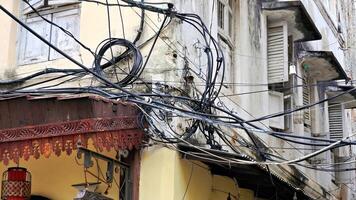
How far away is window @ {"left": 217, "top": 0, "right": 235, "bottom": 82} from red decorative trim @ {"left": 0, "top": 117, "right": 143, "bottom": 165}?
3228 mm

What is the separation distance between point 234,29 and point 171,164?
13.3 ft

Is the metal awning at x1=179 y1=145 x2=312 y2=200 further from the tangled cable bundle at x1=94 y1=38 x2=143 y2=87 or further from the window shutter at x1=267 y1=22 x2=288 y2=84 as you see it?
the window shutter at x1=267 y1=22 x2=288 y2=84

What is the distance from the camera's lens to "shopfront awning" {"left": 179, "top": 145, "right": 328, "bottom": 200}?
7219 millimetres

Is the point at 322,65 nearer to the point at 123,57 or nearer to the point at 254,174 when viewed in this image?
the point at 254,174

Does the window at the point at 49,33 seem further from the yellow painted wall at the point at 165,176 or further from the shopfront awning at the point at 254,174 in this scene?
the shopfront awning at the point at 254,174

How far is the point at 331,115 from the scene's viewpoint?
603 inches

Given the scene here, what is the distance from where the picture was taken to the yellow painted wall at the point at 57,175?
7.67 meters

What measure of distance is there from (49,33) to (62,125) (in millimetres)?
2560

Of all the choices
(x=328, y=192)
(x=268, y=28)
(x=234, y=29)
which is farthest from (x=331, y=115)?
(x=234, y=29)

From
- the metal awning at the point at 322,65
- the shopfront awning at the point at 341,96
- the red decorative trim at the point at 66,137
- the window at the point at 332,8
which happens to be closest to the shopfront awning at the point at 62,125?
the red decorative trim at the point at 66,137

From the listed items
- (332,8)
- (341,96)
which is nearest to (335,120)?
(341,96)

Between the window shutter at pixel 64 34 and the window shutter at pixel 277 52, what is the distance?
13.4ft

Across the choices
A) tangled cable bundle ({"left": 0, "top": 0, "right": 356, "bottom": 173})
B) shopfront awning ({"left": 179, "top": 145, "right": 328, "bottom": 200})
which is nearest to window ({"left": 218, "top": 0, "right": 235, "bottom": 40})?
tangled cable bundle ({"left": 0, "top": 0, "right": 356, "bottom": 173})

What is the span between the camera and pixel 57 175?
25.8ft
